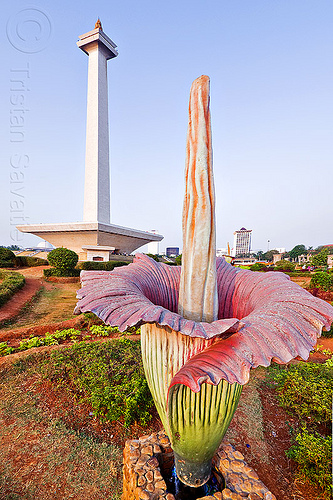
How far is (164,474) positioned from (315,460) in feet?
5.38

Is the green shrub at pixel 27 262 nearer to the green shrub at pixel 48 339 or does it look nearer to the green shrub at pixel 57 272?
the green shrub at pixel 57 272

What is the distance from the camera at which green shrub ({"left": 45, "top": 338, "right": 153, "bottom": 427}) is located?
349cm

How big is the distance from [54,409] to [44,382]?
751 millimetres

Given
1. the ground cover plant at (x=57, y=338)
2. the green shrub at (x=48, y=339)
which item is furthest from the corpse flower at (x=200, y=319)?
the green shrub at (x=48, y=339)

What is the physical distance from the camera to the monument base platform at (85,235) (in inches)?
924

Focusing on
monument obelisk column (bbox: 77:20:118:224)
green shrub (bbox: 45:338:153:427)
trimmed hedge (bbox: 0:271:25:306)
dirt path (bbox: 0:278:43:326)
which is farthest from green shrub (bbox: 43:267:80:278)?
green shrub (bbox: 45:338:153:427)

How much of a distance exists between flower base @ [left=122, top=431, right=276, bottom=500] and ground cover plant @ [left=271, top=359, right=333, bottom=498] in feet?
3.41

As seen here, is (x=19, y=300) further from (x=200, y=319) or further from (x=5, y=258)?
(x=200, y=319)

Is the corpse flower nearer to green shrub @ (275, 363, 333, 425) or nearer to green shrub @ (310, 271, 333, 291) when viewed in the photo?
green shrub @ (275, 363, 333, 425)

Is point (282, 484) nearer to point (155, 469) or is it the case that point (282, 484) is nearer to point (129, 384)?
point (155, 469)

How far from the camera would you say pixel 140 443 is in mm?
2436

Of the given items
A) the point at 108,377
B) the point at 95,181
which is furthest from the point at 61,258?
the point at 108,377

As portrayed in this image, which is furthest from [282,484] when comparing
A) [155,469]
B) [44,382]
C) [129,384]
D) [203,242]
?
[44,382]

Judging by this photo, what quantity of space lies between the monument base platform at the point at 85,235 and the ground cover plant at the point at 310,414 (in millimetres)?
20258
